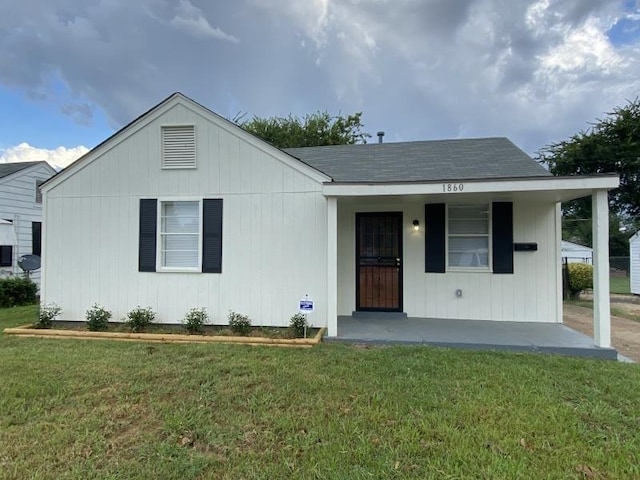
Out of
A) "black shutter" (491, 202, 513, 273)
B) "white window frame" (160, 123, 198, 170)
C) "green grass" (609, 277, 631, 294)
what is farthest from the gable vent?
"green grass" (609, 277, 631, 294)

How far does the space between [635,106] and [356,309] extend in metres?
20.6

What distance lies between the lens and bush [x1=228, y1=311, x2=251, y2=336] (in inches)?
235

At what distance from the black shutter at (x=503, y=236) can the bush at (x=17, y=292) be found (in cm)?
1172

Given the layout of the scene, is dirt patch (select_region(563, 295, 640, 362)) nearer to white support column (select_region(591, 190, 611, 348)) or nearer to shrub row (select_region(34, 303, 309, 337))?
white support column (select_region(591, 190, 611, 348))

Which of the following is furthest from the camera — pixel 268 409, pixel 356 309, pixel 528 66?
pixel 528 66

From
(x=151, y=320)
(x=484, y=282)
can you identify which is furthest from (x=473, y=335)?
(x=151, y=320)

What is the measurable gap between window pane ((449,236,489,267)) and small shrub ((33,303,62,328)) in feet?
24.7

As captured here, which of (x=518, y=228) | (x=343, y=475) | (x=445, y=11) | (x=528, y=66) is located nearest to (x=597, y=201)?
(x=518, y=228)

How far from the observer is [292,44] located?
13.5 m

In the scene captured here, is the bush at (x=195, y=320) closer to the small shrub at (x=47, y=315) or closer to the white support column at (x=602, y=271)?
the small shrub at (x=47, y=315)

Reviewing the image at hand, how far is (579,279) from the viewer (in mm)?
11305

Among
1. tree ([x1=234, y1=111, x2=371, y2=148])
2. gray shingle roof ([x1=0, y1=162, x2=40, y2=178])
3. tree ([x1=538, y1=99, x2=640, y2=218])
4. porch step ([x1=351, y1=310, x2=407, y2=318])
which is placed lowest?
porch step ([x1=351, y1=310, x2=407, y2=318])

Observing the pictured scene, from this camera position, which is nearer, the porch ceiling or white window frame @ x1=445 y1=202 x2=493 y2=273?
the porch ceiling

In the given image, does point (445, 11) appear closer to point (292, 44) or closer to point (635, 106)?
point (292, 44)
